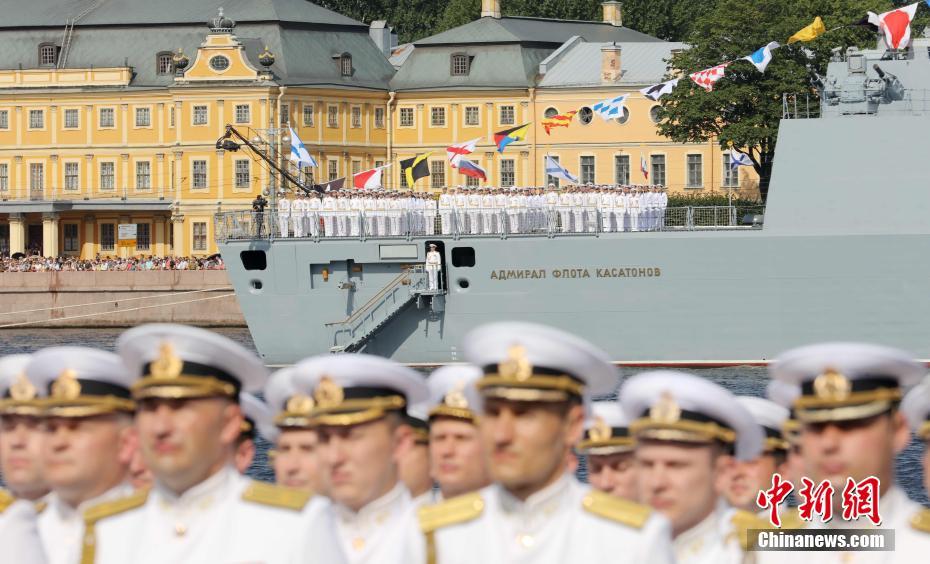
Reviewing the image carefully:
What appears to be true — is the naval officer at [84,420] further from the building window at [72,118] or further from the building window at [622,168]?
the building window at [72,118]

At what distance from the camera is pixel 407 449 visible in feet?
23.3

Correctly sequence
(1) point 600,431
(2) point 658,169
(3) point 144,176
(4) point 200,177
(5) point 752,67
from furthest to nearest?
(3) point 144,176
(4) point 200,177
(2) point 658,169
(5) point 752,67
(1) point 600,431

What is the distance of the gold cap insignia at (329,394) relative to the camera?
6.85 m

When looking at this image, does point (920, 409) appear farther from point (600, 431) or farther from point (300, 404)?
point (300, 404)

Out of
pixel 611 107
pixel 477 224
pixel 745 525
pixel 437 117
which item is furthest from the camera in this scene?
pixel 437 117

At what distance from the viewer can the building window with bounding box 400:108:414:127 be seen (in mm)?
74875

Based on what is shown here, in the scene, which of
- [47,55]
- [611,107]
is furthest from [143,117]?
[611,107]

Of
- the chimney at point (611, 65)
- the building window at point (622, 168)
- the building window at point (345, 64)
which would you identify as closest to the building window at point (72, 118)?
the building window at point (345, 64)

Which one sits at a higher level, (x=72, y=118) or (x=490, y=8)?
(x=490, y=8)

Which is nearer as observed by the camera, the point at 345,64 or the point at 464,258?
the point at 464,258

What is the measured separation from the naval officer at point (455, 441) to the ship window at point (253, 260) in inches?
1290

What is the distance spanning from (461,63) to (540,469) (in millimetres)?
69331

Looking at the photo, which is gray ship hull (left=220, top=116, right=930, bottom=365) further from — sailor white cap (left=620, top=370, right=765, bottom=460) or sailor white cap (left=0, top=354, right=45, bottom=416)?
sailor white cap (left=0, top=354, right=45, bottom=416)

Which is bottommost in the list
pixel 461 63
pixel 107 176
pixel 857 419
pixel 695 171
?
pixel 857 419
